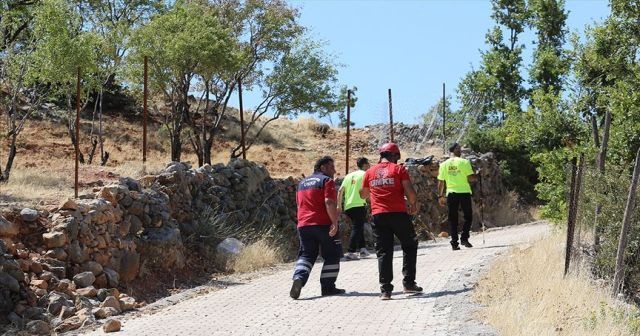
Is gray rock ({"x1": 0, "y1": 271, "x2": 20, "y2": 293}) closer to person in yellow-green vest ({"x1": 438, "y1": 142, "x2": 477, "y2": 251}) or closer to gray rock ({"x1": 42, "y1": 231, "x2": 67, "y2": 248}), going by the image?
gray rock ({"x1": 42, "y1": 231, "x2": 67, "y2": 248})

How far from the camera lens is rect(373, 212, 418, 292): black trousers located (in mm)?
10828

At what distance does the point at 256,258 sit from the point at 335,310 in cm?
502

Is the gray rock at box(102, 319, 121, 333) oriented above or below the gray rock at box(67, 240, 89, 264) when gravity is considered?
below

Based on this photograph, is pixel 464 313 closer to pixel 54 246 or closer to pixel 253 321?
pixel 253 321

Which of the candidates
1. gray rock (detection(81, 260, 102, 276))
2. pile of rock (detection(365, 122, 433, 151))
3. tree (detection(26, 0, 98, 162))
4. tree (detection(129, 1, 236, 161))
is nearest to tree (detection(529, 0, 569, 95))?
pile of rock (detection(365, 122, 433, 151))

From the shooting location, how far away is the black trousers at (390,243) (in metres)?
10.8

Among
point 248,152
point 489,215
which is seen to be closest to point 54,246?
point 489,215

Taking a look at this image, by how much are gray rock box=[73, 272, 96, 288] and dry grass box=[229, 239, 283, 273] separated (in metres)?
3.69

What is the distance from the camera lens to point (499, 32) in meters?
34.6

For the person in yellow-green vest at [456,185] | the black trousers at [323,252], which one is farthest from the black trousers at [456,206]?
the black trousers at [323,252]

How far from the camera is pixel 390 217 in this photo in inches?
430

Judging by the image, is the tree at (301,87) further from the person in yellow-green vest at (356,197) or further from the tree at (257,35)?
the person in yellow-green vest at (356,197)

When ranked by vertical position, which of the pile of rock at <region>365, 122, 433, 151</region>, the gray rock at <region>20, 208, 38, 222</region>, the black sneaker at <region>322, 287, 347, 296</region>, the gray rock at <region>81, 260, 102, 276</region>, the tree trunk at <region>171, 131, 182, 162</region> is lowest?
the black sneaker at <region>322, 287, 347, 296</region>

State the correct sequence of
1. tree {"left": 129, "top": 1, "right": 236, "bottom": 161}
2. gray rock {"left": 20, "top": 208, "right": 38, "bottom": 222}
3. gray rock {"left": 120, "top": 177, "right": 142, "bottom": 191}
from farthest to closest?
1. tree {"left": 129, "top": 1, "right": 236, "bottom": 161}
2. gray rock {"left": 120, "top": 177, "right": 142, "bottom": 191}
3. gray rock {"left": 20, "top": 208, "right": 38, "bottom": 222}
